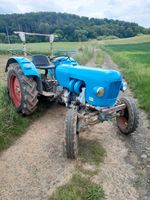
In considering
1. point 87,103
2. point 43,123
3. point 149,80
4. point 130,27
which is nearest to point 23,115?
point 43,123

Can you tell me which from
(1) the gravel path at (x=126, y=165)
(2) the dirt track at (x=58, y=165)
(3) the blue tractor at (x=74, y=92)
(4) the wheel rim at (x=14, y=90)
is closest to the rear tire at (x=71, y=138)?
(3) the blue tractor at (x=74, y=92)

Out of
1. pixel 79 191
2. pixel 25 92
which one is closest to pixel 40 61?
pixel 25 92

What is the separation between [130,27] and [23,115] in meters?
79.8

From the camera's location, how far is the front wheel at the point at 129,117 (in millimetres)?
5305

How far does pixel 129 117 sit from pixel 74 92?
1.18 m

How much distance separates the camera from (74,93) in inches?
217

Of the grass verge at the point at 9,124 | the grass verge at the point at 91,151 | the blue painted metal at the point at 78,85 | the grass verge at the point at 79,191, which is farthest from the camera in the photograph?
the blue painted metal at the point at 78,85

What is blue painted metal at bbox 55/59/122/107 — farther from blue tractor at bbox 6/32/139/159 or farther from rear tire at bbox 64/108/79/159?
rear tire at bbox 64/108/79/159

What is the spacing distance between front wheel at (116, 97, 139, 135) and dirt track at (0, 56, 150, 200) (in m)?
0.18

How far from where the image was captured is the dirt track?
378 centimetres

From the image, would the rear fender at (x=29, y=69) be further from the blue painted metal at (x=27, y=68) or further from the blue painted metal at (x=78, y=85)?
the blue painted metal at (x=78, y=85)

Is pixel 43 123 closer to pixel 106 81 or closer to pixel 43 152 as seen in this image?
pixel 43 152

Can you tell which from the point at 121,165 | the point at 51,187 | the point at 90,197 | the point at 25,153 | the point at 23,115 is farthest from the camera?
the point at 23,115

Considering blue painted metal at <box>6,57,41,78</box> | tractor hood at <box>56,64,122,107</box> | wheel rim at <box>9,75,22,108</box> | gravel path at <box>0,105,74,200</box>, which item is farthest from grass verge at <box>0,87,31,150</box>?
tractor hood at <box>56,64,122,107</box>
